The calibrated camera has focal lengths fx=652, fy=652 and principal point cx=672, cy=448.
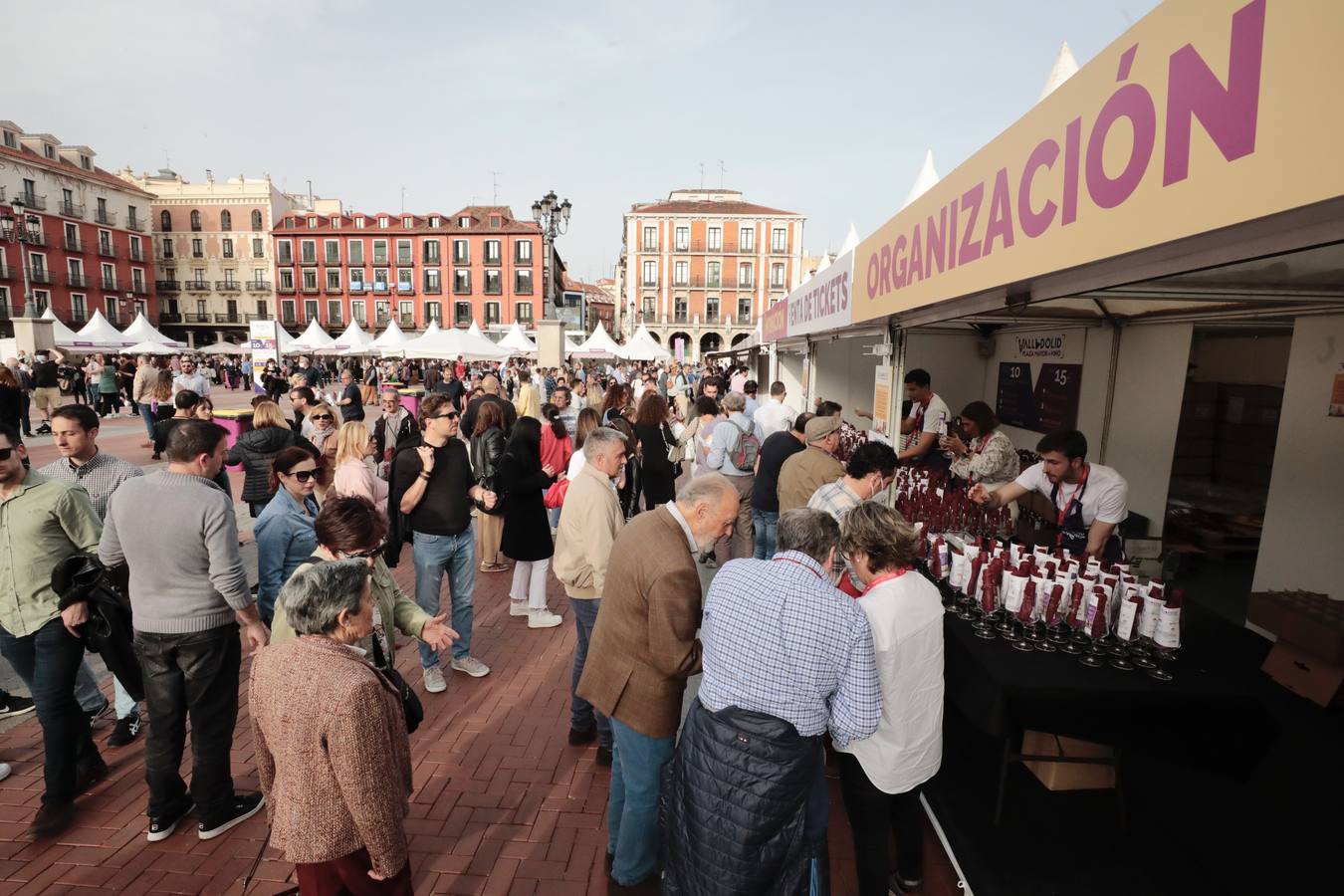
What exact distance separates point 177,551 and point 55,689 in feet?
3.52

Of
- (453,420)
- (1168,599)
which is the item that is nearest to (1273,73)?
(1168,599)

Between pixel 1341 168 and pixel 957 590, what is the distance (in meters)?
2.47

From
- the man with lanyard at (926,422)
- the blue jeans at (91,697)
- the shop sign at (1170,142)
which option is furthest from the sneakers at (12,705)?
the man with lanyard at (926,422)

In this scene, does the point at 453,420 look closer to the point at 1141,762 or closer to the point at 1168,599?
the point at 1168,599

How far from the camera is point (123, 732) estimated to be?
143 inches

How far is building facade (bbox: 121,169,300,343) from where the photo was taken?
50.1 m

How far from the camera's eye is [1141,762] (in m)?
3.20

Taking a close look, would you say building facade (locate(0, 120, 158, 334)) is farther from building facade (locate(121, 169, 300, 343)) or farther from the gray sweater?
the gray sweater

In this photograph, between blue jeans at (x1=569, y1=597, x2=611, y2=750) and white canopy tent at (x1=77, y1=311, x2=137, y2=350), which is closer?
blue jeans at (x1=569, y1=597, x2=611, y2=750)

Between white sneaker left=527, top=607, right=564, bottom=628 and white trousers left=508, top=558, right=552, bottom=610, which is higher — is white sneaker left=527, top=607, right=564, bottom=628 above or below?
below

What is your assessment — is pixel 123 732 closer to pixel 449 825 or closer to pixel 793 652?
pixel 449 825

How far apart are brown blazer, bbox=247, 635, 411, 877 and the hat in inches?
132

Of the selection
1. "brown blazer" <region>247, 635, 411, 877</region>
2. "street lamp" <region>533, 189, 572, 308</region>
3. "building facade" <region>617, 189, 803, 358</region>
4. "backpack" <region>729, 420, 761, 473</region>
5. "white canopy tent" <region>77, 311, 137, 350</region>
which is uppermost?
"building facade" <region>617, 189, 803, 358</region>

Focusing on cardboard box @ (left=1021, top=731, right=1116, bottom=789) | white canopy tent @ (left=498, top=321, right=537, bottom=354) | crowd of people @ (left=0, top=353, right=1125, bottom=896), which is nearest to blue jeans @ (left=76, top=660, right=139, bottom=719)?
crowd of people @ (left=0, top=353, right=1125, bottom=896)
